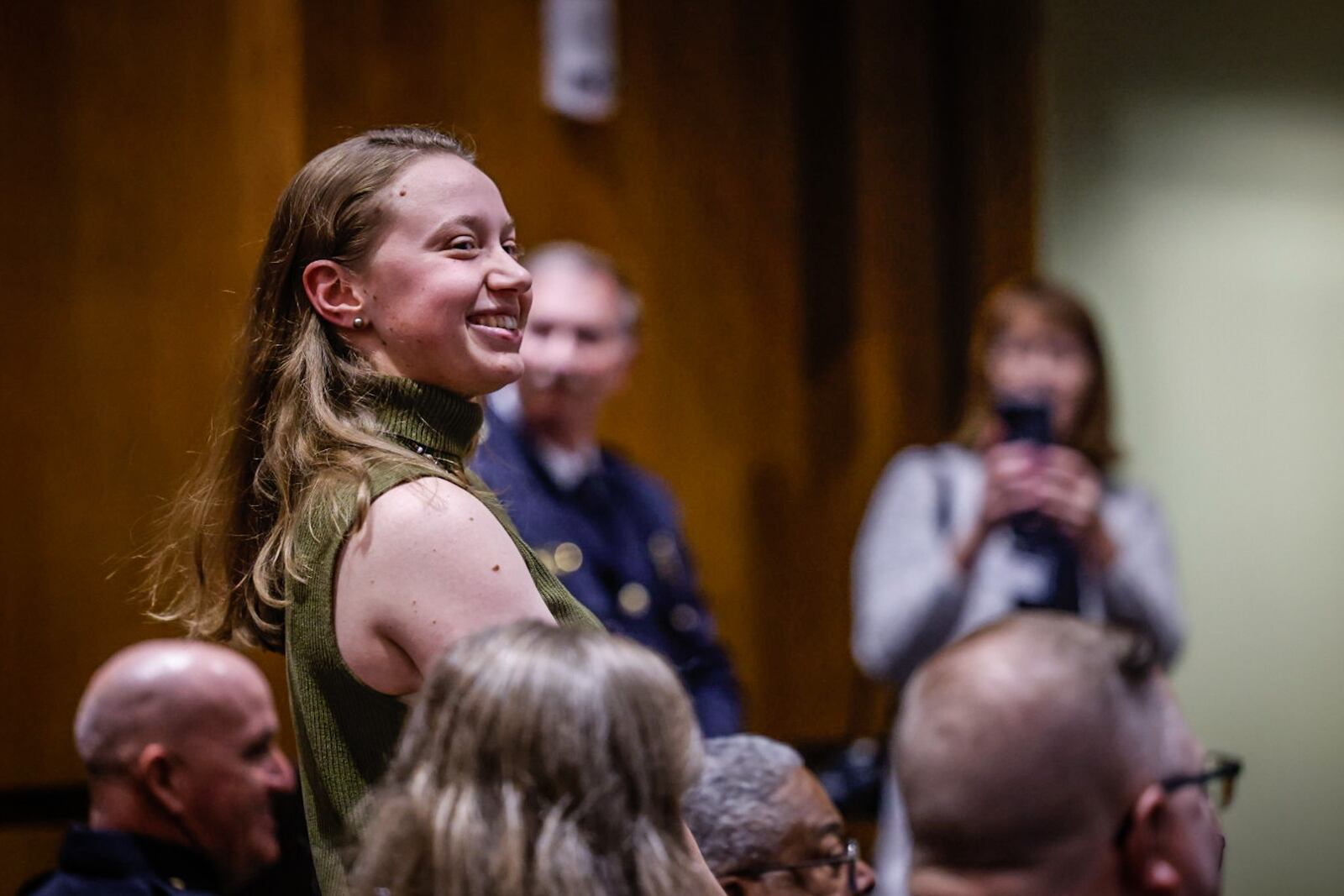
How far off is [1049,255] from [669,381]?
100 cm

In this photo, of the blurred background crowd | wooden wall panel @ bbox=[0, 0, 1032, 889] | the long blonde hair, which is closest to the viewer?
the long blonde hair

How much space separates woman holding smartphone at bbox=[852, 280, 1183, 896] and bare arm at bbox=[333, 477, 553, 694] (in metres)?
1.51

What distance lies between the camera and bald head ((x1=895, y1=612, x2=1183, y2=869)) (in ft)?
3.91

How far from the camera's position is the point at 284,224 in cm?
153

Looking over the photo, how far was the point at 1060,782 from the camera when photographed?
119cm

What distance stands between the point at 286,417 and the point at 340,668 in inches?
9.7

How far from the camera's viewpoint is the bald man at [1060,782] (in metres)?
1.19

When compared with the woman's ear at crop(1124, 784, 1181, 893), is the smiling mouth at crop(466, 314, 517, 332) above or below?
above

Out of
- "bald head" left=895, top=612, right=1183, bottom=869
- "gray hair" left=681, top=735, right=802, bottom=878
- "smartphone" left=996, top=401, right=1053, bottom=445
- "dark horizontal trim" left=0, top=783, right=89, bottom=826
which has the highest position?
"bald head" left=895, top=612, right=1183, bottom=869

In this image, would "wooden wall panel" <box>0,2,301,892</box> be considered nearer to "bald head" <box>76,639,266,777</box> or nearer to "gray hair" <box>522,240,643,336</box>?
"gray hair" <box>522,240,643,336</box>

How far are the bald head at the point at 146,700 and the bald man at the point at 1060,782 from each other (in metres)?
1.38

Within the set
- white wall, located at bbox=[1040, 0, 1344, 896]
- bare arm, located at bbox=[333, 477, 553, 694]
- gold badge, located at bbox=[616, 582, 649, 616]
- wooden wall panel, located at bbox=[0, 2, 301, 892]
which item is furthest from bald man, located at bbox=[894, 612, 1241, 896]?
white wall, located at bbox=[1040, 0, 1344, 896]

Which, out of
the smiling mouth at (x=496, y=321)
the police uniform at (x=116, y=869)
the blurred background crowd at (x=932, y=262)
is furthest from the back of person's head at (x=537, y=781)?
the blurred background crowd at (x=932, y=262)

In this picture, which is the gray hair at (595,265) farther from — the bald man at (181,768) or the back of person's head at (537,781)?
the back of person's head at (537,781)
